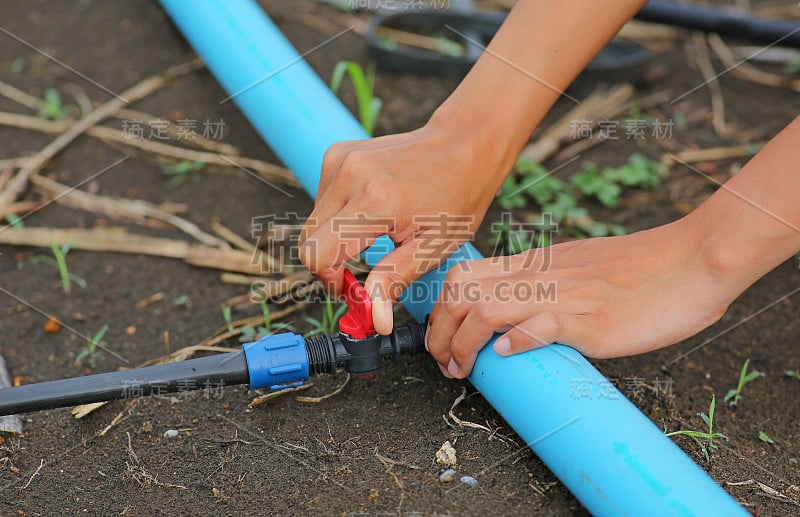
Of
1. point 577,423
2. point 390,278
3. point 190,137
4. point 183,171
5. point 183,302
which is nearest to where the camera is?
point 577,423

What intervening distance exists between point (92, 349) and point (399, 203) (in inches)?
29.5

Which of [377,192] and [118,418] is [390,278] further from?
[118,418]

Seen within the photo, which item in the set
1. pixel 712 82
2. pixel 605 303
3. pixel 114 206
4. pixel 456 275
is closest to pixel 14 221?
pixel 114 206

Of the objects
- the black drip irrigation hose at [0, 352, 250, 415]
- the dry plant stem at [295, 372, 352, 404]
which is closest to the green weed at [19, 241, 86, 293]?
the black drip irrigation hose at [0, 352, 250, 415]

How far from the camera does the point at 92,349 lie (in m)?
1.68

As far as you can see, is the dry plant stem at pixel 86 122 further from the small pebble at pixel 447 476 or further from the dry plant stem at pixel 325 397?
the small pebble at pixel 447 476

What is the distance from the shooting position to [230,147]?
2273 mm

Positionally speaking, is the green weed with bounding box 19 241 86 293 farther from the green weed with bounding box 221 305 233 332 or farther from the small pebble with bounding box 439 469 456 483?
the small pebble with bounding box 439 469 456 483

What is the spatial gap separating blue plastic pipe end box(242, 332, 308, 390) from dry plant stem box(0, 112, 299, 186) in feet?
2.70

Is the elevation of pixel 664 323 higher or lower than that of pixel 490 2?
lower

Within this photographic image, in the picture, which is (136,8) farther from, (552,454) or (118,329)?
(552,454)

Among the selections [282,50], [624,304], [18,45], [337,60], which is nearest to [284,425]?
[624,304]

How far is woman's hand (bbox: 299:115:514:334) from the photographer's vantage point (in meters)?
1.34

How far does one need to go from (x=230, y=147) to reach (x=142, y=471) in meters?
1.11
